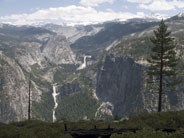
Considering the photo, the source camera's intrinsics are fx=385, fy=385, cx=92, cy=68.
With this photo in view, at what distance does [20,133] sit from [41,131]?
101 cm

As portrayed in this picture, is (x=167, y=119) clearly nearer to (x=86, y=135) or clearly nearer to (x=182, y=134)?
(x=86, y=135)

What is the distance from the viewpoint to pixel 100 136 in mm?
16203

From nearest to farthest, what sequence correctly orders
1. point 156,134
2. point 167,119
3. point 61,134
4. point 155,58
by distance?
point 156,134
point 61,134
point 167,119
point 155,58

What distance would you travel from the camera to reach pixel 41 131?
18.5 meters

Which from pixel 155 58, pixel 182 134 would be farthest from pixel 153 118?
pixel 155 58

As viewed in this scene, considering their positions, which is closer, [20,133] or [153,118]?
[20,133]

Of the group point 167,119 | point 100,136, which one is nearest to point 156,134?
point 100,136

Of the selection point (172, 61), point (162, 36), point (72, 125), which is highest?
point (162, 36)

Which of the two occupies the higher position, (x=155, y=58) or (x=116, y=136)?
(x=155, y=58)

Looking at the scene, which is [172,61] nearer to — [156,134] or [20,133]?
[20,133]

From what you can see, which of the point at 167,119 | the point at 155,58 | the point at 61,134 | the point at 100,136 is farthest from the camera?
the point at 155,58

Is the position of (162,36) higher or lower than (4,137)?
A: higher

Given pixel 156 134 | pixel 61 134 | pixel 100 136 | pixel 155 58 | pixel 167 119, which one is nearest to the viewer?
pixel 156 134

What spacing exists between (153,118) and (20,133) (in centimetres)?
1092
